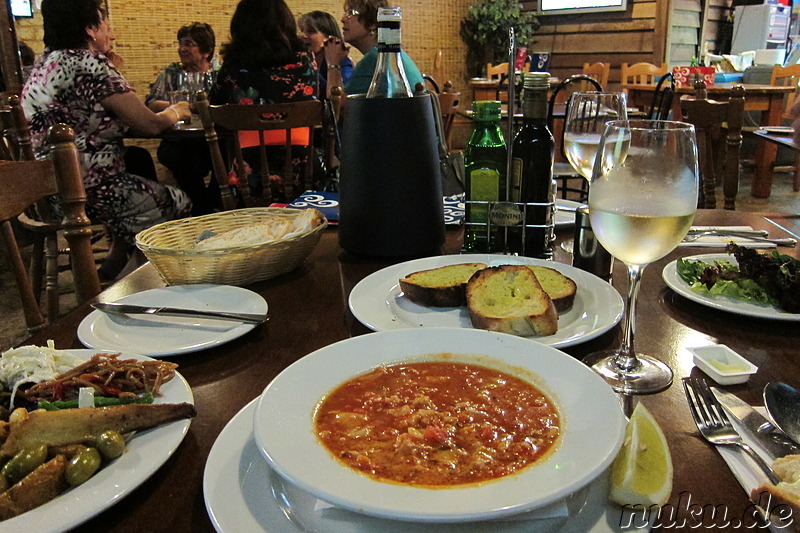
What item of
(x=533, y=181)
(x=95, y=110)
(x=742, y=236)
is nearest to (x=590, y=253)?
(x=533, y=181)

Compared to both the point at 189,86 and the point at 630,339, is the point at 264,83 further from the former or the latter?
the point at 630,339

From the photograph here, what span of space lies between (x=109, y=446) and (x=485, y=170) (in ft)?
3.12

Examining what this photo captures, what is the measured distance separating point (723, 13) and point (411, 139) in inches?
424

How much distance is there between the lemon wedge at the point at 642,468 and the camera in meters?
0.54

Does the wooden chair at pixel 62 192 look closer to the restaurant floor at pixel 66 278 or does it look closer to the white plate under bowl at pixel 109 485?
the white plate under bowl at pixel 109 485

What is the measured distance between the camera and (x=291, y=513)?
0.55 metres

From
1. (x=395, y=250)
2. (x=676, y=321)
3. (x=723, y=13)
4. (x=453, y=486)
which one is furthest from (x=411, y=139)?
(x=723, y=13)

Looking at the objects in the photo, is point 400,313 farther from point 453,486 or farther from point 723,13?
point 723,13

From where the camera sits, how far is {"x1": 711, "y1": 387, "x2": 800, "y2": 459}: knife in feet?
2.10

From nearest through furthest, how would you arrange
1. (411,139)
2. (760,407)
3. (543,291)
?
1. (760,407)
2. (543,291)
3. (411,139)

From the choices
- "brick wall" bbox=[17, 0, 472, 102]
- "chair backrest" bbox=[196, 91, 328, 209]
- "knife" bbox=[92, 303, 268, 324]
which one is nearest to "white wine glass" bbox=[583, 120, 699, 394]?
"knife" bbox=[92, 303, 268, 324]

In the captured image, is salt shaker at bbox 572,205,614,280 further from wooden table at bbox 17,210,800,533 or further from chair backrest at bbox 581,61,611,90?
chair backrest at bbox 581,61,611,90

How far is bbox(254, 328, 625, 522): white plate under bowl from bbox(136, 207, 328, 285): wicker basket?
0.49m

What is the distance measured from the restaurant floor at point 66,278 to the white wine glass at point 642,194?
3.12 m
